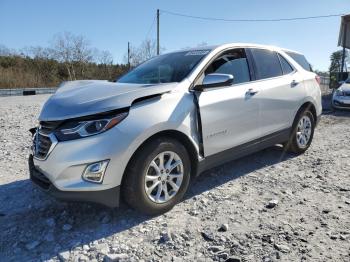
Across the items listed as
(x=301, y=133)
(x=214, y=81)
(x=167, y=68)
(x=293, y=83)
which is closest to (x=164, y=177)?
(x=214, y=81)

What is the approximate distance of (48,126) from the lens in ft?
10.7

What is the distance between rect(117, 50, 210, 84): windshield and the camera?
12.9 ft

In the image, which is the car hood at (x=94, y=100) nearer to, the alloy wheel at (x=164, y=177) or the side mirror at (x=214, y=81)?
the side mirror at (x=214, y=81)

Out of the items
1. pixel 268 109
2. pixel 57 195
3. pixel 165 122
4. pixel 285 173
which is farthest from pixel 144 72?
pixel 285 173

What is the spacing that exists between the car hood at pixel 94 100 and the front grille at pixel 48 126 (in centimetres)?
3

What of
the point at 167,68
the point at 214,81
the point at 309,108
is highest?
the point at 167,68

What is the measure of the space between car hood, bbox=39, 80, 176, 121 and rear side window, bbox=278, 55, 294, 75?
2.36 metres

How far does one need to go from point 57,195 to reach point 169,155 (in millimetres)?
1146

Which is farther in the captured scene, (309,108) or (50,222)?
(309,108)

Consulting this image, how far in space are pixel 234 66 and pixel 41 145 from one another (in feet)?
8.31

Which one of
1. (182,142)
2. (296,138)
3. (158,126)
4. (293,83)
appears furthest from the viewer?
(296,138)

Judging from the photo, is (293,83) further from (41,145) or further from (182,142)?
(41,145)

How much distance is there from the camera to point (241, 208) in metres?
3.67

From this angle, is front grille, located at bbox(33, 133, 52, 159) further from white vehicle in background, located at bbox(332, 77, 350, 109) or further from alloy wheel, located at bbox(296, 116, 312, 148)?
white vehicle in background, located at bbox(332, 77, 350, 109)
